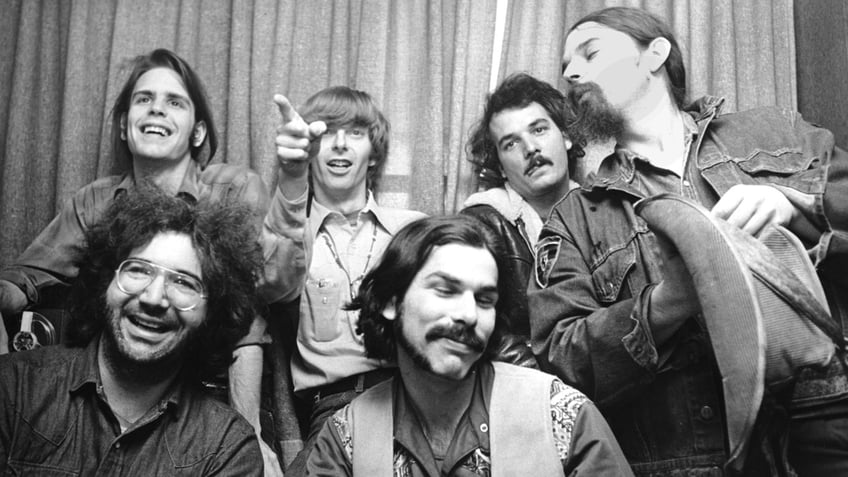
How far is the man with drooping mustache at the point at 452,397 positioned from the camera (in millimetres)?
1505

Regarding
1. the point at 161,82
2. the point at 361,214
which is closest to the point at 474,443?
the point at 361,214

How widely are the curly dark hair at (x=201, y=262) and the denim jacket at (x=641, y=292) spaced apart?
66 centimetres

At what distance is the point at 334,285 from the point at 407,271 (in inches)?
19.1

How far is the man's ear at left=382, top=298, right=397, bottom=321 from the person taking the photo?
1.74m

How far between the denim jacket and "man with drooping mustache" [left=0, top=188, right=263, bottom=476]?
0.68m

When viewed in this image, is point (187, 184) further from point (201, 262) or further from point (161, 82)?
point (201, 262)

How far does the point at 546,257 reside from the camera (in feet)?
6.11

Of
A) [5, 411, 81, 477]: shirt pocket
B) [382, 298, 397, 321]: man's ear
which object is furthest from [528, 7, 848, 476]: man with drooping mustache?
[5, 411, 81, 477]: shirt pocket

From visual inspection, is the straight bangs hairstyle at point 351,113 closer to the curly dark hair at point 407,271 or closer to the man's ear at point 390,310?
the curly dark hair at point 407,271

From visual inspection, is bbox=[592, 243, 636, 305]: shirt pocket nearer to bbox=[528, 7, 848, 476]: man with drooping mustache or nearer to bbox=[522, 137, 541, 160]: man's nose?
bbox=[528, 7, 848, 476]: man with drooping mustache

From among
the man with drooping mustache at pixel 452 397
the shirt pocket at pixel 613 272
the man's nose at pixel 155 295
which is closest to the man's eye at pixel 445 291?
the man with drooping mustache at pixel 452 397

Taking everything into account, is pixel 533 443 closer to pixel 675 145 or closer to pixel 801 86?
pixel 675 145

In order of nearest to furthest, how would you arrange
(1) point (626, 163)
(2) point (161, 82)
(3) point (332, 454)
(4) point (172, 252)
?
(3) point (332, 454) → (4) point (172, 252) → (1) point (626, 163) → (2) point (161, 82)

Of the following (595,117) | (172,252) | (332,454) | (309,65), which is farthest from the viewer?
(309,65)
